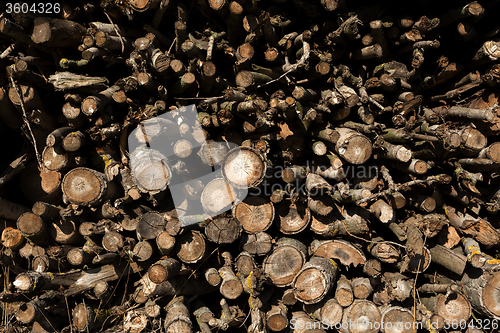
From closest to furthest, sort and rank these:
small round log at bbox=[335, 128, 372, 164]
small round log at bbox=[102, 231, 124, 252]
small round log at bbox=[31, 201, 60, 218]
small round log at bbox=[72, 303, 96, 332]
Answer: small round log at bbox=[335, 128, 372, 164]
small round log at bbox=[102, 231, 124, 252]
small round log at bbox=[72, 303, 96, 332]
small round log at bbox=[31, 201, 60, 218]

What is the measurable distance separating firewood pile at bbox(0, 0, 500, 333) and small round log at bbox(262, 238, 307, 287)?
24 mm

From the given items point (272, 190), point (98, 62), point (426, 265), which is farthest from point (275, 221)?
point (98, 62)

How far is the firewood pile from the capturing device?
4547mm

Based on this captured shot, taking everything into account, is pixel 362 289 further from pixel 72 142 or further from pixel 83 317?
pixel 72 142

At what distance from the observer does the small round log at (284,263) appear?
4.70 m

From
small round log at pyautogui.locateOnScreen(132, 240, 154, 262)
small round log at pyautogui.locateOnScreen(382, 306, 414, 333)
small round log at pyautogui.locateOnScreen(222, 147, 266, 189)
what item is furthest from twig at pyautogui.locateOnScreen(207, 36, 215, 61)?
small round log at pyautogui.locateOnScreen(382, 306, 414, 333)

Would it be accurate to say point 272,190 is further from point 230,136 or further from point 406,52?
point 406,52

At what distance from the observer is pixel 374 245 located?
479 cm

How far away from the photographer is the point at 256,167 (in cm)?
436

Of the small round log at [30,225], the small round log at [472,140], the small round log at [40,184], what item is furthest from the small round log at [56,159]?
the small round log at [472,140]

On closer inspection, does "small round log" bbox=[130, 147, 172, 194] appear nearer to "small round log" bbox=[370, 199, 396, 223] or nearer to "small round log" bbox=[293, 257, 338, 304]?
"small round log" bbox=[293, 257, 338, 304]

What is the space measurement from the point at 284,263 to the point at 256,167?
1.73 m

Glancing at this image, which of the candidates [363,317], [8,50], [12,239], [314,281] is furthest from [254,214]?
[8,50]

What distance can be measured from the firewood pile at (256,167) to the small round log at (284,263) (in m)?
0.02
